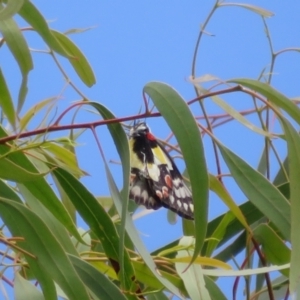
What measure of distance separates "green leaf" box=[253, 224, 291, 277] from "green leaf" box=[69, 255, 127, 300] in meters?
0.19

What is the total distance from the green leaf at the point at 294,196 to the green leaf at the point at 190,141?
0.24ft

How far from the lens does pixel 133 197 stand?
562mm

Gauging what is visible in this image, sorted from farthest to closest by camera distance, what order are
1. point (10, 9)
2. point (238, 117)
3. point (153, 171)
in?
point (153, 171) → point (238, 117) → point (10, 9)

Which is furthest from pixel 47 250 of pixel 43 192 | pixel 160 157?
pixel 160 157

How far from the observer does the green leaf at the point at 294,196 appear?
1.53ft

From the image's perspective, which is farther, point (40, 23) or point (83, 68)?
point (83, 68)

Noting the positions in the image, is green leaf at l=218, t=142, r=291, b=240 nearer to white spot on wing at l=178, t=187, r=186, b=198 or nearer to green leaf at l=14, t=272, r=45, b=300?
white spot on wing at l=178, t=187, r=186, b=198

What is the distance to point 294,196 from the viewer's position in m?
0.47

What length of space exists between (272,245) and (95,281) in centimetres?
21

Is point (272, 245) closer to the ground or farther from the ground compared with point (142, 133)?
closer to the ground

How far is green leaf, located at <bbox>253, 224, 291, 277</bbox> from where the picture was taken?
0.64 m

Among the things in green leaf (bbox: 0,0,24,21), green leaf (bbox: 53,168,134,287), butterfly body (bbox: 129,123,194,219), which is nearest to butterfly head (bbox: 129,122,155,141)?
butterfly body (bbox: 129,123,194,219)

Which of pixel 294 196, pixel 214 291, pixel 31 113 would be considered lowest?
pixel 214 291

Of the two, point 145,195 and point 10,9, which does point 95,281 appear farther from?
point 10,9
